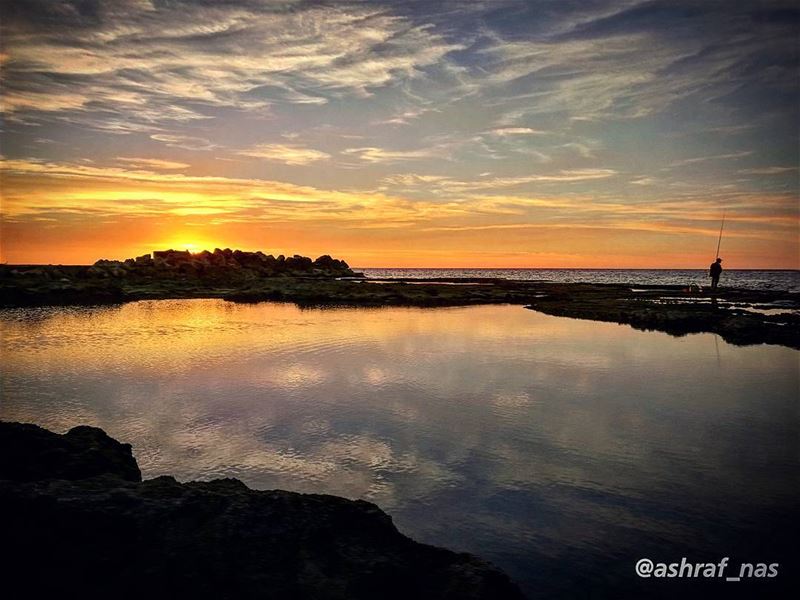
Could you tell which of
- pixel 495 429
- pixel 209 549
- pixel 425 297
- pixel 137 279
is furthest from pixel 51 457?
pixel 137 279

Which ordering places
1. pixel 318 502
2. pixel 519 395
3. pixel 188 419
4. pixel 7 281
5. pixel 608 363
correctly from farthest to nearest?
pixel 7 281 < pixel 608 363 < pixel 519 395 < pixel 188 419 < pixel 318 502

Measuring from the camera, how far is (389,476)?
9789mm

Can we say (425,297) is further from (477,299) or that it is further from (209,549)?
(209,549)

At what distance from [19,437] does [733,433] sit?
1526 centimetres

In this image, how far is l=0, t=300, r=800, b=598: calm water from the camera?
775 centimetres

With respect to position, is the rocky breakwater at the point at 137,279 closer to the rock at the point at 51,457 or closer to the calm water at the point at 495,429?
the calm water at the point at 495,429

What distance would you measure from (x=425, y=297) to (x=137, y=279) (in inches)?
2002

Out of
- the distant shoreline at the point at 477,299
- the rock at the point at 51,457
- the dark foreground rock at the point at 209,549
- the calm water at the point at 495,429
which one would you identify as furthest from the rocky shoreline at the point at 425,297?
the rock at the point at 51,457

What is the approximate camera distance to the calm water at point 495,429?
775 cm

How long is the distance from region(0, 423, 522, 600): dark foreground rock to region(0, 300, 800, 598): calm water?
1824 mm

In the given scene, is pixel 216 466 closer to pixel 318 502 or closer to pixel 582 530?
pixel 318 502

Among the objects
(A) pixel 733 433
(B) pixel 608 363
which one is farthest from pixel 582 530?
(B) pixel 608 363

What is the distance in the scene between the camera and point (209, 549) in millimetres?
5430

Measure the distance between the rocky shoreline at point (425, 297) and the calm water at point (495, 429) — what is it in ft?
20.7
